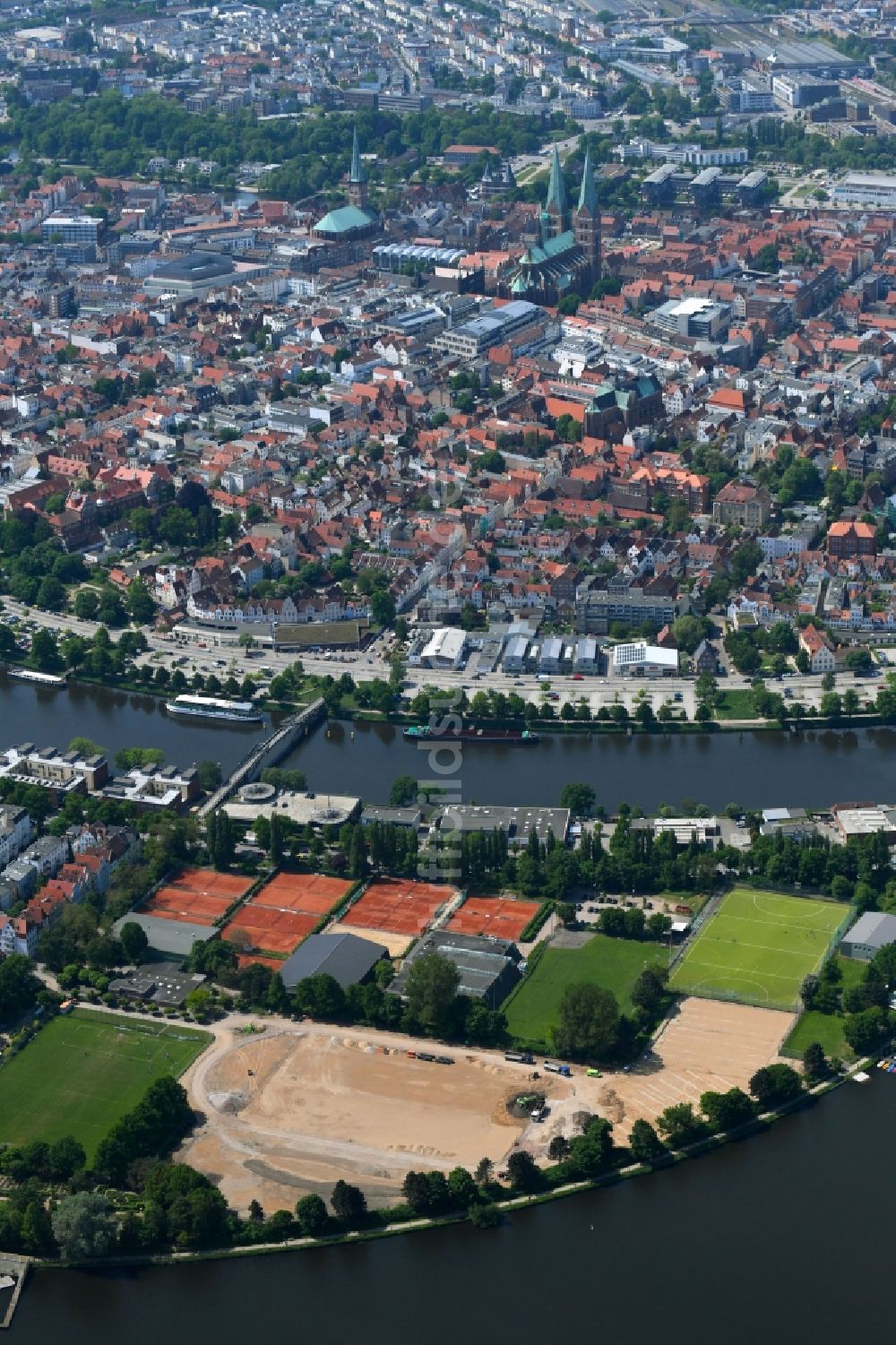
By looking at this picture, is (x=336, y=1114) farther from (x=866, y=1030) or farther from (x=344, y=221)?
(x=344, y=221)

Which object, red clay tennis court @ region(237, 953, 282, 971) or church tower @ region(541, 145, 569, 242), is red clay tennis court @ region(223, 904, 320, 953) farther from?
church tower @ region(541, 145, 569, 242)

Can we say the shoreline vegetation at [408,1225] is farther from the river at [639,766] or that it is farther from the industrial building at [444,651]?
the industrial building at [444,651]

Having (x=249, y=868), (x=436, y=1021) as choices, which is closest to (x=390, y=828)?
(x=249, y=868)

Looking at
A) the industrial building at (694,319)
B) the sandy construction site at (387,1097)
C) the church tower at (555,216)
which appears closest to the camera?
the sandy construction site at (387,1097)

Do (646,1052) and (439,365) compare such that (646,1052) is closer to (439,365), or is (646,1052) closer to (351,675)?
(351,675)

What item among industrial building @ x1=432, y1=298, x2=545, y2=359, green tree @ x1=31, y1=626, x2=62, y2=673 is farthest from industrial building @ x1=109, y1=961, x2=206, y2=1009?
industrial building @ x1=432, y1=298, x2=545, y2=359

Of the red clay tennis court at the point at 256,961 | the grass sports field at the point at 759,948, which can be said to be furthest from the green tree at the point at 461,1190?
the red clay tennis court at the point at 256,961
